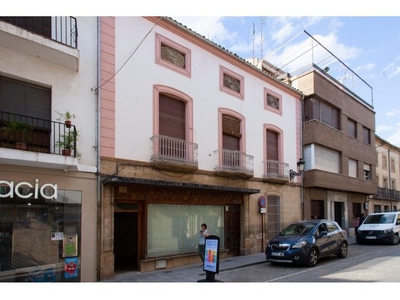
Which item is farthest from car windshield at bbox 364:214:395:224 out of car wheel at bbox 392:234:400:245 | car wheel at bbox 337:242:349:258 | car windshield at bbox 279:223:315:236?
car windshield at bbox 279:223:315:236

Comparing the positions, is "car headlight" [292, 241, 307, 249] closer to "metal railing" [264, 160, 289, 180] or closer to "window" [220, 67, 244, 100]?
"metal railing" [264, 160, 289, 180]

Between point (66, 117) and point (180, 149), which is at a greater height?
point (66, 117)

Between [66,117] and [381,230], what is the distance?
50.7 feet

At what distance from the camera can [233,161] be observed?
14.1m

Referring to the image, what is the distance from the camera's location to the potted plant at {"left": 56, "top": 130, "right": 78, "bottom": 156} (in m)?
8.72

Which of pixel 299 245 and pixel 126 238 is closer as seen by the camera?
pixel 299 245

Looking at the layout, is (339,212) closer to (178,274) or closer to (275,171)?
(275,171)

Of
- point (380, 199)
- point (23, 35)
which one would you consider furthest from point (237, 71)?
point (380, 199)

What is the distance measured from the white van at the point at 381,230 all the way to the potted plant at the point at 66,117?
49.9ft

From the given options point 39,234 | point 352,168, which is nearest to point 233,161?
point 39,234

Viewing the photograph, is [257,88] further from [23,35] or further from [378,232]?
[23,35]

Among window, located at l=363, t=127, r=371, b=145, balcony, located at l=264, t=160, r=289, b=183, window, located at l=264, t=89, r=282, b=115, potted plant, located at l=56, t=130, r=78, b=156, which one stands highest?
window, located at l=264, t=89, r=282, b=115

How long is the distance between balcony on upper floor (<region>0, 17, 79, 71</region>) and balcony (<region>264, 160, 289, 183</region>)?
31.0ft

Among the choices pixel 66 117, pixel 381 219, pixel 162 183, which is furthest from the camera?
pixel 381 219
